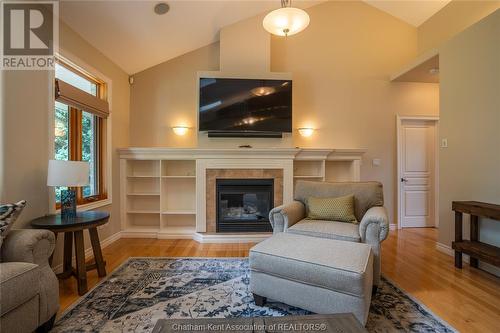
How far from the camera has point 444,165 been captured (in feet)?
10.7

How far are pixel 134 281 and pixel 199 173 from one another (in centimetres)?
170

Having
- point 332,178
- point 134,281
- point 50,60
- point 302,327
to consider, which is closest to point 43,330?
point 134,281

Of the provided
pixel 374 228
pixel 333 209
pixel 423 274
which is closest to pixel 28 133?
pixel 333 209

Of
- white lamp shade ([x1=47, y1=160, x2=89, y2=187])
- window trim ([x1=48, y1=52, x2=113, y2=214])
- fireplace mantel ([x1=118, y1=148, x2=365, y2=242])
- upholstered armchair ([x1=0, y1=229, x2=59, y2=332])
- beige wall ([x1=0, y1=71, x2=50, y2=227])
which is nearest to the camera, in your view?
upholstered armchair ([x1=0, y1=229, x2=59, y2=332])

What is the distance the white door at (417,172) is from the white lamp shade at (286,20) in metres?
3.04

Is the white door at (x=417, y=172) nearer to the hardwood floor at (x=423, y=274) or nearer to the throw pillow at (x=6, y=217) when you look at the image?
the hardwood floor at (x=423, y=274)

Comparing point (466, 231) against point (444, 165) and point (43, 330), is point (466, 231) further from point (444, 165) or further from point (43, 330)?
point (43, 330)

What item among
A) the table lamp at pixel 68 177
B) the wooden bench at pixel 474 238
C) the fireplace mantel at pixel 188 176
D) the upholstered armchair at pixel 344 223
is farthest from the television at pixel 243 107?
the wooden bench at pixel 474 238

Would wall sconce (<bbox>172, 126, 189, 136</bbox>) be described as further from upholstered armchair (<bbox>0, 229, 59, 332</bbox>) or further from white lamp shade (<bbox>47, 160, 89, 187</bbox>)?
upholstered armchair (<bbox>0, 229, 59, 332</bbox>)

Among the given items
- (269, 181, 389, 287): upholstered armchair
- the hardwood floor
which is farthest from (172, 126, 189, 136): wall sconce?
(269, 181, 389, 287): upholstered armchair

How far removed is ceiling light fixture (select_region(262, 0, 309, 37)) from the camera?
7.52 feet

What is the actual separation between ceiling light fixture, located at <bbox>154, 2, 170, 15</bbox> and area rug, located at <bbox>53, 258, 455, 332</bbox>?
299 cm

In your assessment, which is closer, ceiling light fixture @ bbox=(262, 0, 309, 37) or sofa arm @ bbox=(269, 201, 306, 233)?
ceiling light fixture @ bbox=(262, 0, 309, 37)

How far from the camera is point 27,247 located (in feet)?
5.35
